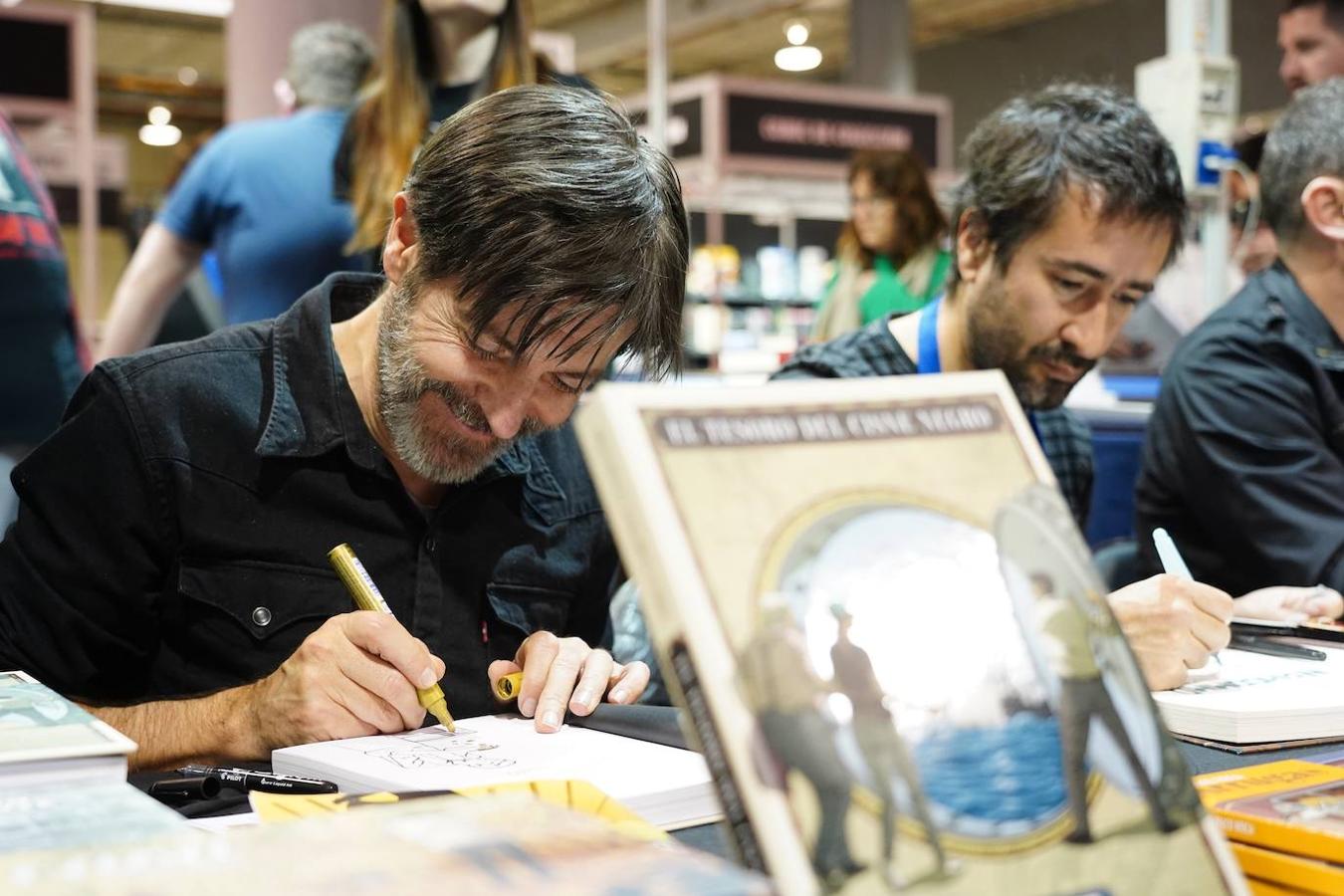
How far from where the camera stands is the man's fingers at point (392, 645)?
1132mm

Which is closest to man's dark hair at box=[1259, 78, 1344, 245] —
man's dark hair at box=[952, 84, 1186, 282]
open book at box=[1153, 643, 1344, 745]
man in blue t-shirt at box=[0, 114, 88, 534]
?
man's dark hair at box=[952, 84, 1186, 282]

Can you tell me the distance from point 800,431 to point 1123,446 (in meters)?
2.52

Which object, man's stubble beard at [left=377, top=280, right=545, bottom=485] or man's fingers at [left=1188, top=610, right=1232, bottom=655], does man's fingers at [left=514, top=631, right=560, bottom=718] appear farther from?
man's fingers at [left=1188, top=610, right=1232, bottom=655]

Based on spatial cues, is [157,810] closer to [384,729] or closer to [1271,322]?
[384,729]

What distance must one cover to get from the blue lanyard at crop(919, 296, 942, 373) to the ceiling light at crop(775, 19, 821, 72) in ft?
42.0

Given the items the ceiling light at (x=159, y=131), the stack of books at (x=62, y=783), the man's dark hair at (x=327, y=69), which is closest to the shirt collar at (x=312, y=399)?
the stack of books at (x=62, y=783)

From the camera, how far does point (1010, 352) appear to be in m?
2.03

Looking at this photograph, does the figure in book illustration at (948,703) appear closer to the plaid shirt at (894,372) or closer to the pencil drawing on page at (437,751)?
the pencil drawing on page at (437,751)

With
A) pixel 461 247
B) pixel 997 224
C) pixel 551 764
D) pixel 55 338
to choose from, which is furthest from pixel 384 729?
pixel 997 224

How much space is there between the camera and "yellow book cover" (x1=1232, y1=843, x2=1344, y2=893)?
0.72 m

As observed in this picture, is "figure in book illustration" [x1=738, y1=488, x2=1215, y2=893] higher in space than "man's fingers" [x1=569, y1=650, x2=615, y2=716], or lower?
higher

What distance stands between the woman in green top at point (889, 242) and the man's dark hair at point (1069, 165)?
9.89 feet

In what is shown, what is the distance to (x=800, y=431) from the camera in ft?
2.15

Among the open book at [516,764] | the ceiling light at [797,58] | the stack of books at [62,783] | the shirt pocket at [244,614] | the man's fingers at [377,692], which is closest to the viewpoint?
the stack of books at [62,783]
